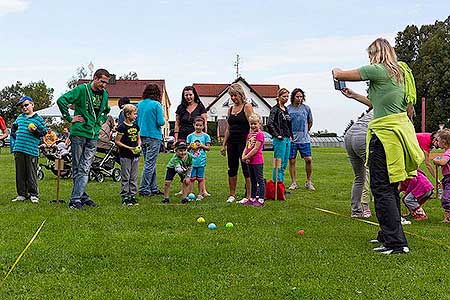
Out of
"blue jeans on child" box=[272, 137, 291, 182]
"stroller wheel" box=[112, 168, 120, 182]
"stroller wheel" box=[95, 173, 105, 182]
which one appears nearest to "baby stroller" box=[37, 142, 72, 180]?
"stroller wheel" box=[95, 173, 105, 182]

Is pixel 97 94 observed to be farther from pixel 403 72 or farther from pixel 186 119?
pixel 403 72

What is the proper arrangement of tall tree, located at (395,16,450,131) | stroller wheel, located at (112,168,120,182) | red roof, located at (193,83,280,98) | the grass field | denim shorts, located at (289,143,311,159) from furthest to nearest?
red roof, located at (193,83,280,98)
tall tree, located at (395,16,450,131)
stroller wheel, located at (112,168,120,182)
denim shorts, located at (289,143,311,159)
the grass field

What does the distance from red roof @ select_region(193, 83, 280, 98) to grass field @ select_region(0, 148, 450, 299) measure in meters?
62.6

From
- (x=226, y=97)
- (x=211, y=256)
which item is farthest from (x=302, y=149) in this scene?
(x=226, y=97)

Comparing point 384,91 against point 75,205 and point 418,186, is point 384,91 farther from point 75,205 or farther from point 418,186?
point 75,205

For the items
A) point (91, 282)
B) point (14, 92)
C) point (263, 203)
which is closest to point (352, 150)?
point (263, 203)

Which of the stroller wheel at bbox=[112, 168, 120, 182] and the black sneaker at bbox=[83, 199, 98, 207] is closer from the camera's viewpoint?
the black sneaker at bbox=[83, 199, 98, 207]

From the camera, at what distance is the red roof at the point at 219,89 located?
70250mm

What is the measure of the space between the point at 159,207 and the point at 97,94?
70.3 inches

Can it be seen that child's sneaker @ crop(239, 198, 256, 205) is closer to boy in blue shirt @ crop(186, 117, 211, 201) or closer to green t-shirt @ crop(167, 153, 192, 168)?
boy in blue shirt @ crop(186, 117, 211, 201)

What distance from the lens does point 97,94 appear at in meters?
8.20

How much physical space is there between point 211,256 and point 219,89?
2617 inches

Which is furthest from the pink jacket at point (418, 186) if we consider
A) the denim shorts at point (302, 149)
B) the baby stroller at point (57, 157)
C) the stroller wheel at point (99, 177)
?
the baby stroller at point (57, 157)

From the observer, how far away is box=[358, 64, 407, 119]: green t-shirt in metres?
5.48
